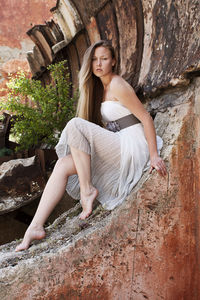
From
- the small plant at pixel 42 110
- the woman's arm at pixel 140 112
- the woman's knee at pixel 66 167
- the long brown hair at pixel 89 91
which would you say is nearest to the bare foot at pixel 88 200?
the woman's knee at pixel 66 167

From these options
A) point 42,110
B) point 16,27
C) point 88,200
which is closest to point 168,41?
point 88,200

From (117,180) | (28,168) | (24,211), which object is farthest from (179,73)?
(24,211)

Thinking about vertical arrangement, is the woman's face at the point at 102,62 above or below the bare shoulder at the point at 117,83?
above

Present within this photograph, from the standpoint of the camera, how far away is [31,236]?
2385 mm

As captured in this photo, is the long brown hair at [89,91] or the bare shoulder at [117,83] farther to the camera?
the long brown hair at [89,91]

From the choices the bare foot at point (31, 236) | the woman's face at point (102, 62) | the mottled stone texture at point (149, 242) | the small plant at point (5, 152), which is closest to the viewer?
the mottled stone texture at point (149, 242)

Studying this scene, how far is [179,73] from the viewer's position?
8.18ft

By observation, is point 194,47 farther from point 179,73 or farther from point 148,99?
point 148,99

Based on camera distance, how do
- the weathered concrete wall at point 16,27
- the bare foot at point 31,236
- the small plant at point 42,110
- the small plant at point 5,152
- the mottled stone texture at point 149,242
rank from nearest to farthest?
the mottled stone texture at point 149,242
the bare foot at point 31,236
the small plant at point 42,110
the small plant at point 5,152
the weathered concrete wall at point 16,27

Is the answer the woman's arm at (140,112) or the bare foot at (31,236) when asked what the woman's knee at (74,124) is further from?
the bare foot at (31,236)

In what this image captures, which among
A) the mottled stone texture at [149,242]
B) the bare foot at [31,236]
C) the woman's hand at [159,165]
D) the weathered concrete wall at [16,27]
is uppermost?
the weathered concrete wall at [16,27]

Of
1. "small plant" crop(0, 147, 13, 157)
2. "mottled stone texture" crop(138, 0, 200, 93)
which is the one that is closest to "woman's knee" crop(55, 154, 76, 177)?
"mottled stone texture" crop(138, 0, 200, 93)

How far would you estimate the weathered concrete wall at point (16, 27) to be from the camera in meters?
14.2

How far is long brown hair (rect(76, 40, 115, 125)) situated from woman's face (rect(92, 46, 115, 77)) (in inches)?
1.4
